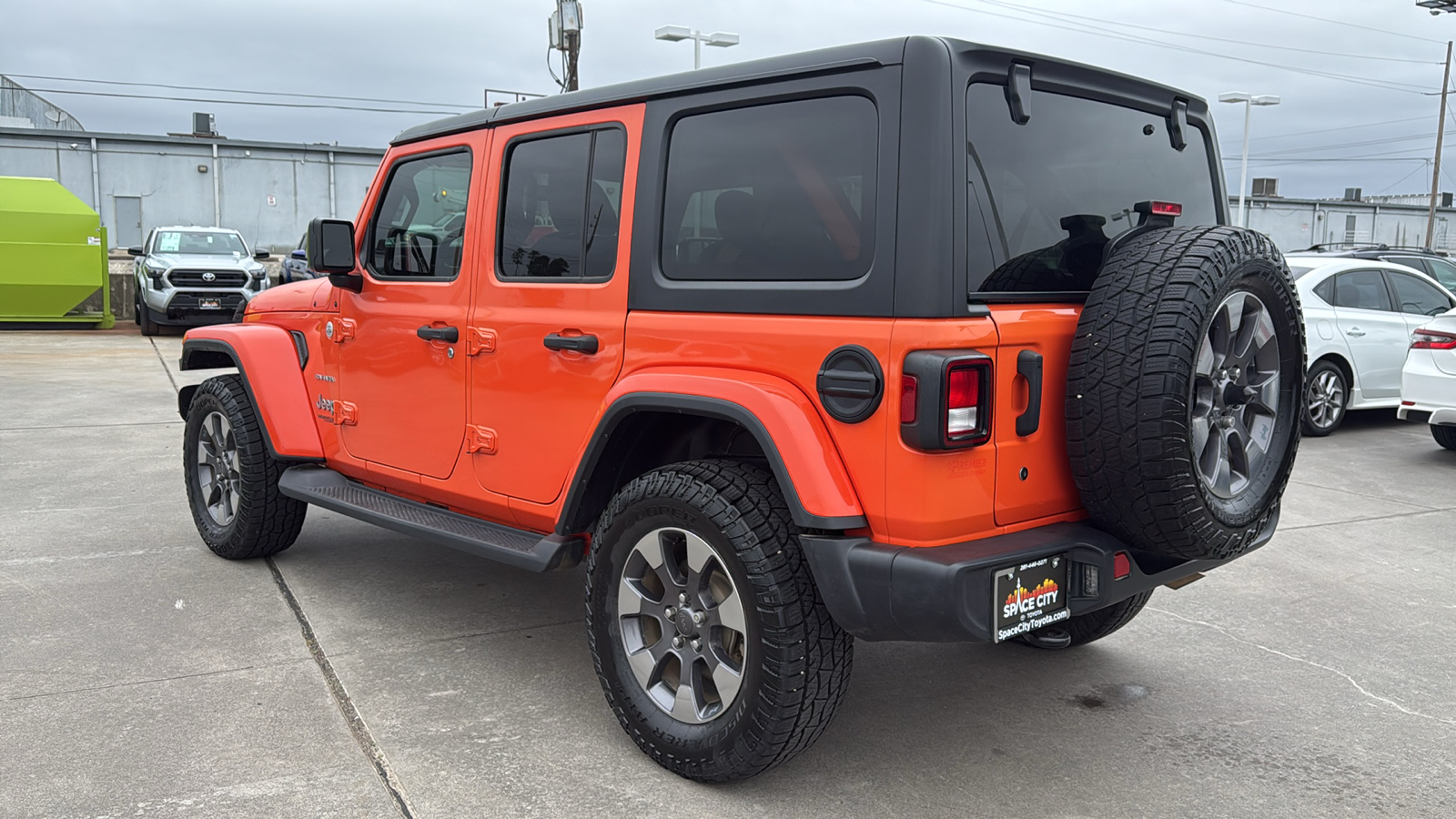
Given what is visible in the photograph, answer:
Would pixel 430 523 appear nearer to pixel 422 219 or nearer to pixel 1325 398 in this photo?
pixel 422 219

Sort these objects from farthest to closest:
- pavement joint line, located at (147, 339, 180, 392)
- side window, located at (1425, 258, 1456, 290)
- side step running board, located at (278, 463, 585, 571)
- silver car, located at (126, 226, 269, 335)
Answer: silver car, located at (126, 226, 269, 335)
side window, located at (1425, 258, 1456, 290)
pavement joint line, located at (147, 339, 180, 392)
side step running board, located at (278, 463, 585, 571)

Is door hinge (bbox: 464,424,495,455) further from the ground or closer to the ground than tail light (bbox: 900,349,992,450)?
closer to the ground

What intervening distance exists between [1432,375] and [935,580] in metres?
7.36

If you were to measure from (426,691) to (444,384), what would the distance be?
3.64ft

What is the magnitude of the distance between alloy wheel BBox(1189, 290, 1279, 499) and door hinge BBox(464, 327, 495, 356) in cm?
228

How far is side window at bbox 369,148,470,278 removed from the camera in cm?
421

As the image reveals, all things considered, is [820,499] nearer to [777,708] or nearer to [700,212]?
[777,708]

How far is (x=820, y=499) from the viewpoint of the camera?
2.80 m

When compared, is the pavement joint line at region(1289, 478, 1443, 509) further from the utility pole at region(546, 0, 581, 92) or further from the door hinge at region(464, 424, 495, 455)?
the utility pole at region(546, 0, 581, 92)

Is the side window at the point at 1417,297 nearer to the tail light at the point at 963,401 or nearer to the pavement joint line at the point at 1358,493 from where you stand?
the pavement joint line at the point at 1358,493

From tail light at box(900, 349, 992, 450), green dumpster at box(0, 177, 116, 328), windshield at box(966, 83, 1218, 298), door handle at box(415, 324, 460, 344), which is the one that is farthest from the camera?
green dumpster at box(0, 177, 116, 328)

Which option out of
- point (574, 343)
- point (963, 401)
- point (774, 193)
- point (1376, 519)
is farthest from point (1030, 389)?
point (1376, 519)

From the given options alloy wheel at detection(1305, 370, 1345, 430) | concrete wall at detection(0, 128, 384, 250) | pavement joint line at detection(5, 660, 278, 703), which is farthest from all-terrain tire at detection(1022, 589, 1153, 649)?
concrete wall at detection(0, 128, 384, 250)

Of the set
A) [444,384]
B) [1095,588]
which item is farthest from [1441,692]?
[444,384]
